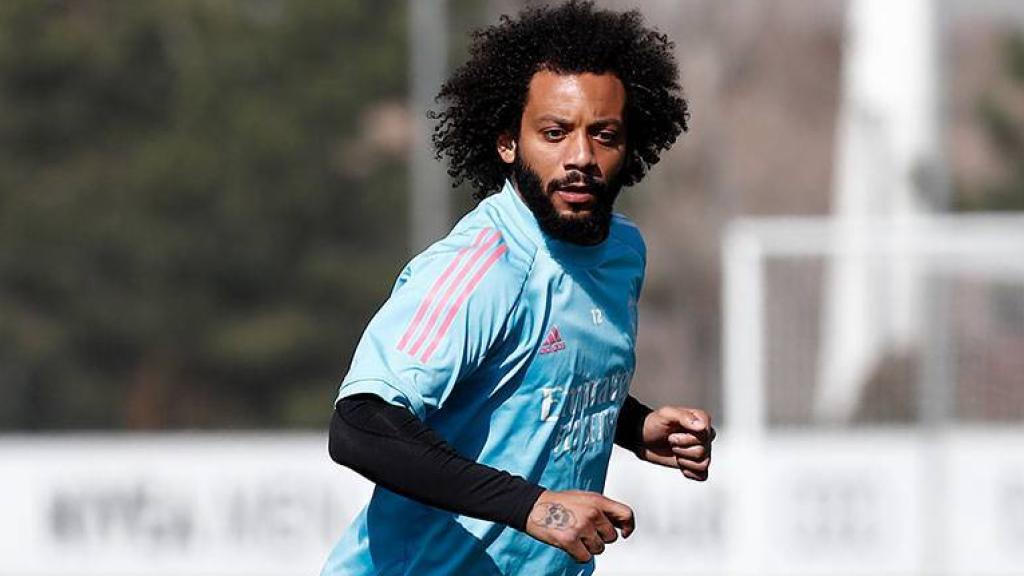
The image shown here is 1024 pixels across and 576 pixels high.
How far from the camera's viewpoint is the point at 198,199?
24688 mm

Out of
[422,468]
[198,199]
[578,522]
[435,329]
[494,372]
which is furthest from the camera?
[198,199]

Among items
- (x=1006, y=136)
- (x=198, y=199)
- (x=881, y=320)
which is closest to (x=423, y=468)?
(x=881, y=320)

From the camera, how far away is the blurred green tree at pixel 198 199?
944 inches

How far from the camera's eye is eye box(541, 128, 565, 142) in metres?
3.79

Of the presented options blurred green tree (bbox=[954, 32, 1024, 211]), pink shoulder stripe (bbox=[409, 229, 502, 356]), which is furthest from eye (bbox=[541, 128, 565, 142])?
blurred green tree (bbox=[954, 32, 1024, 211])

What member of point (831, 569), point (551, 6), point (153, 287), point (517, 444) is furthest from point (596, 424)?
point (153, 287)

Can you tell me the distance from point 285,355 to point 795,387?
40.5 ft

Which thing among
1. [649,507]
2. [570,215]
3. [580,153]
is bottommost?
[570,215]

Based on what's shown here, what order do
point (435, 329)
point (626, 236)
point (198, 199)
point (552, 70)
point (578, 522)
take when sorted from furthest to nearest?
1. point (198, 199)
2. point (626, 236)
3. point (552, 70)
4. point (435, 329)
5. point (578, 522)

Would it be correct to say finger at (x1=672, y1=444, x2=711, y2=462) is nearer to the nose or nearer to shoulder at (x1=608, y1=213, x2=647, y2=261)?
shoulder at (x1=608, y1=213, x2=647, y2=261)

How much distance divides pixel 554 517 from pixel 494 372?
15.8 inches

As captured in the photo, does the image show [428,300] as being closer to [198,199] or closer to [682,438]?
[682,438]

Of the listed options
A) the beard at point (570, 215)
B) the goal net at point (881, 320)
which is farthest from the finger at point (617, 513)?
the goal net at point (881, 320)

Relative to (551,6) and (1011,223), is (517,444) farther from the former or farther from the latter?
(1011,223)
